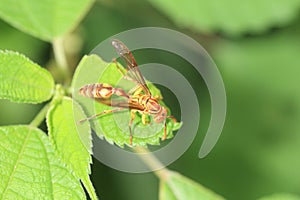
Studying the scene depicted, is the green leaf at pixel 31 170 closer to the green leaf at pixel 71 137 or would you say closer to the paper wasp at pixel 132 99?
the green leaf at pixel 71 137

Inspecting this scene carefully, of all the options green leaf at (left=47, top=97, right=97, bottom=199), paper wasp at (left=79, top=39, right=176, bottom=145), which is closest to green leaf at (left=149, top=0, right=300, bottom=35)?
paper wasp at (left=79, top=39, right=176, bottom=145)

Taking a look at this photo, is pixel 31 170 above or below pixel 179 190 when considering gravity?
below

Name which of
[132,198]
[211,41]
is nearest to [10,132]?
[132,198]

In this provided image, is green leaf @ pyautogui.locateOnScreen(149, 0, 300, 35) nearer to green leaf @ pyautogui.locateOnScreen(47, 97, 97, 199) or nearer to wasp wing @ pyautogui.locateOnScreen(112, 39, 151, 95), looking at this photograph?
wasp wing @ pyautogui.locateOnScreen(112, 39, 151, 95)

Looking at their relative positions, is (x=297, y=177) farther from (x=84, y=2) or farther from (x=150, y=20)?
(x=84, y=2)

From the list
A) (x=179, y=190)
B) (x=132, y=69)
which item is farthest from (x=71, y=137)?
(x=179, y=190)

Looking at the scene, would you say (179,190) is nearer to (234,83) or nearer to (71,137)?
(71,137)
